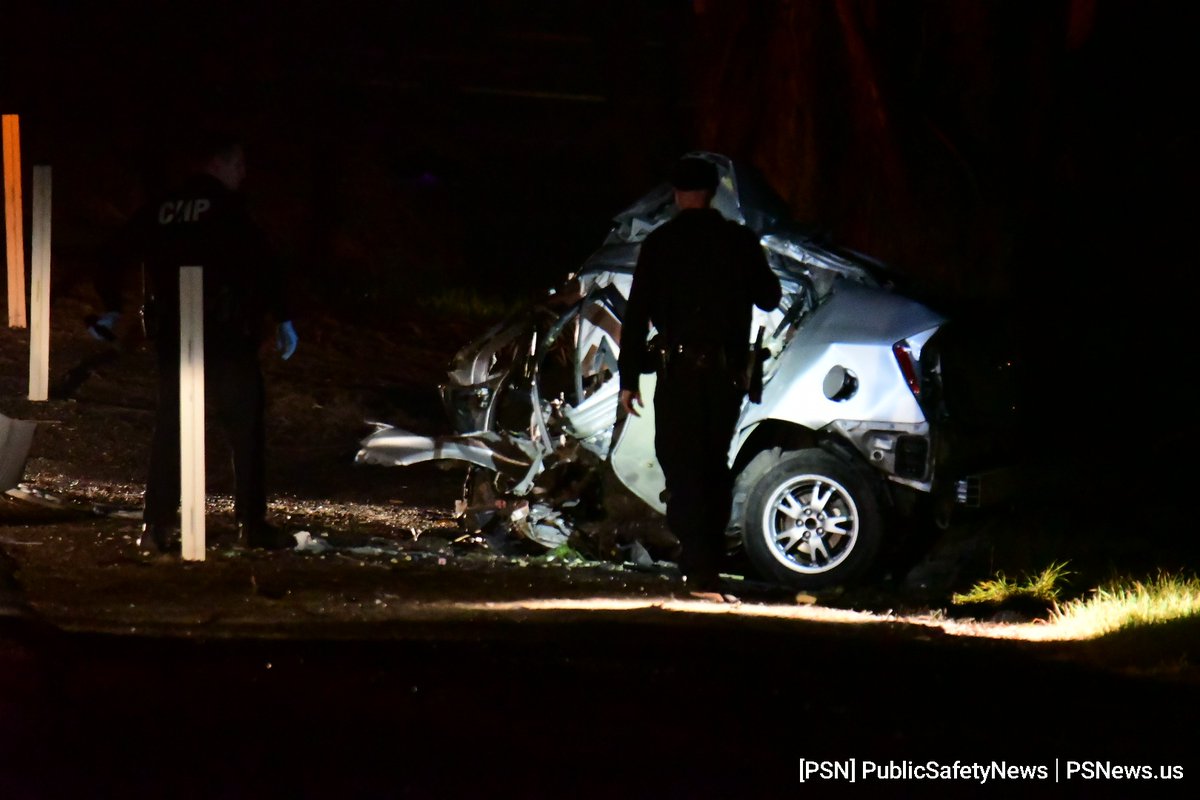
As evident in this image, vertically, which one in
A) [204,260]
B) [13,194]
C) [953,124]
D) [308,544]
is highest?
[953,124]

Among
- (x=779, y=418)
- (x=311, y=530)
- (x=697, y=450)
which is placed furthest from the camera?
(x=311, y=530)

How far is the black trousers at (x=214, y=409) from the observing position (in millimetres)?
7879

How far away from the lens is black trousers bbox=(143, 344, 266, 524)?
7879 mm

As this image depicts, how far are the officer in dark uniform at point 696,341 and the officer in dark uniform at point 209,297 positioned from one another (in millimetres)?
1702

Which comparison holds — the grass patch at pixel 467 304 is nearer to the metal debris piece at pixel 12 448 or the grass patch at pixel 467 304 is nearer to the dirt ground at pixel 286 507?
the dirt ground at pixel 286 507

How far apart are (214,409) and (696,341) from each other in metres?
2.27

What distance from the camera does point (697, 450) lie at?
7648mm

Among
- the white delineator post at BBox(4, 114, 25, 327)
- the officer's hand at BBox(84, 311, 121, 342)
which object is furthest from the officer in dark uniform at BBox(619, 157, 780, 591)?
the white delineator post at BBox(4, 114, 25, 327)

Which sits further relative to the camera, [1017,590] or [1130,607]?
[1017,590]

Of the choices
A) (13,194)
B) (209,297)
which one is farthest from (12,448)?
(13,194)

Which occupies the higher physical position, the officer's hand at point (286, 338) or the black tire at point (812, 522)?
the officer's hand at point (286, 338)

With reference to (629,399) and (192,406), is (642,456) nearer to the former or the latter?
(629,399)

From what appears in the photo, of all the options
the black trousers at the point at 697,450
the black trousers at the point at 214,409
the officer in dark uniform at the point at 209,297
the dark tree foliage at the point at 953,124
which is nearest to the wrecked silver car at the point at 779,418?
the black trousers at the point at 697,450

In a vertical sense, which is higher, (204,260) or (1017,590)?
(204,260)
